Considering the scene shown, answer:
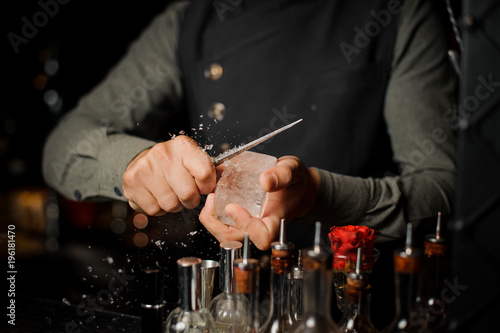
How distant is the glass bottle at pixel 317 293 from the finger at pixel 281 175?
212 millimetres

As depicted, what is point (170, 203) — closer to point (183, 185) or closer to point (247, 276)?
point (183, 185)

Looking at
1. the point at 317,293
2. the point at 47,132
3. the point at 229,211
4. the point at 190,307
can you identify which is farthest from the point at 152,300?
the point at 47,132

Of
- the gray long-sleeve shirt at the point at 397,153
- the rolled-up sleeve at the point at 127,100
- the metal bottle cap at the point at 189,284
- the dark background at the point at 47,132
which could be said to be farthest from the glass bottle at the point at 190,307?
the dark background at the point at 47,132

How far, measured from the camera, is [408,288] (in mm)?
583

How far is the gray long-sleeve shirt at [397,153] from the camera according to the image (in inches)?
46.6

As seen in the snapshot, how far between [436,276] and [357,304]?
0.15m

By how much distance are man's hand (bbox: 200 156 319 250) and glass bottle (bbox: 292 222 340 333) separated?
227mm

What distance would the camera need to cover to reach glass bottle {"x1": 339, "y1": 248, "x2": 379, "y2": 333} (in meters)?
0.62

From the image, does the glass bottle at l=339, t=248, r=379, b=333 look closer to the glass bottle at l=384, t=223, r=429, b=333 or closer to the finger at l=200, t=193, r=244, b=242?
the glass bottle at l=384, t=223, r=429, b=333

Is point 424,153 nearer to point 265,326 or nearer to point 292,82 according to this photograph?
point 292,82

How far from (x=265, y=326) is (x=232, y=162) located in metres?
0.30

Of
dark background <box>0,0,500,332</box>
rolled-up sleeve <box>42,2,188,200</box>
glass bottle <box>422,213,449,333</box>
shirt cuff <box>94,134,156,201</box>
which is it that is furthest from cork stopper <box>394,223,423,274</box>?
dark background <box>0,0,500,332</box>

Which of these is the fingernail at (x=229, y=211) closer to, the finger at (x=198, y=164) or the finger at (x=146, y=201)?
the finger at (x=198, y=164)

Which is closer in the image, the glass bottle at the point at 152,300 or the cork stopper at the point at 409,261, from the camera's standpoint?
the cork stopper at the point at 409,261
